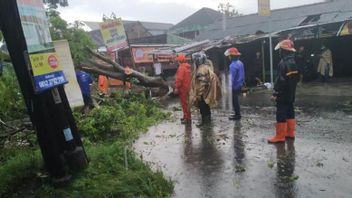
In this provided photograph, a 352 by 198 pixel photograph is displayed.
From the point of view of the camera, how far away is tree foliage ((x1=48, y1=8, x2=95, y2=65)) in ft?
29.1

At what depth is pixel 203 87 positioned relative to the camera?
9906mm

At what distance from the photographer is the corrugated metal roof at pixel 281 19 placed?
58.5 feet

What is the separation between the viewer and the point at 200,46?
67.1ft

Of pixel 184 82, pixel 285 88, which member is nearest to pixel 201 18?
pixel 184 82

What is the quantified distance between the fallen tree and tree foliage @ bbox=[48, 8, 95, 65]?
8.84 ft

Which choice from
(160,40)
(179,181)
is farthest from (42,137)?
(160,40)

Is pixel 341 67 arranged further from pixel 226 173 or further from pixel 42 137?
pixel 42 137

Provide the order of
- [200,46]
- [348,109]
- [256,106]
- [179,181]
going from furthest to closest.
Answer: [200,46], [256,106], [348,109], [179,181]

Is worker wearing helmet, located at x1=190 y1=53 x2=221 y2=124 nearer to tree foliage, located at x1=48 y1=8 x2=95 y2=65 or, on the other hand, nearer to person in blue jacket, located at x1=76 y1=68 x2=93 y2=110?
tree foliage, located at x1=48 y1=8 x2=95 y2=65

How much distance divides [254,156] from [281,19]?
1527 centimetres

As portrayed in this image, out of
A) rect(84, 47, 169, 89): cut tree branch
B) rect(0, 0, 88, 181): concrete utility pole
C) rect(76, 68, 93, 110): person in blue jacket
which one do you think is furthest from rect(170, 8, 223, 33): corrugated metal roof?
rect(0, 0, 88, 181): concrete utility pole

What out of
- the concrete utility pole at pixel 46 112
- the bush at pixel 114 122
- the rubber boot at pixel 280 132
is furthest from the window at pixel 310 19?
the concrete utility pole at pixel 46 112

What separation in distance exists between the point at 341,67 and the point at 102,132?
47.1 feet

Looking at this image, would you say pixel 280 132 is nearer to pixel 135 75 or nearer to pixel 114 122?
pixel 114 122
